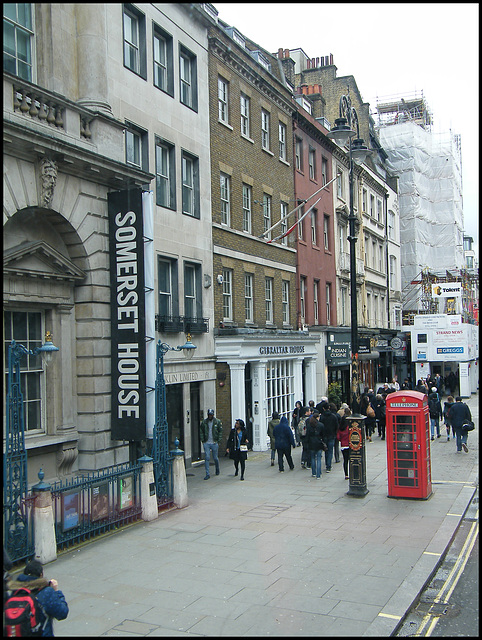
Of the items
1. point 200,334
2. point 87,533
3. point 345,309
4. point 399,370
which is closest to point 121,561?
point 87,533

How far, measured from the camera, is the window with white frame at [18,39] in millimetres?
11961

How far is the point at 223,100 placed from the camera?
21844 mm

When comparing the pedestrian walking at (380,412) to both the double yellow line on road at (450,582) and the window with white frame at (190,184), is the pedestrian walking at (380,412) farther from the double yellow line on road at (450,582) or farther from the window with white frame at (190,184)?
the double yellow line on road at (450,582)

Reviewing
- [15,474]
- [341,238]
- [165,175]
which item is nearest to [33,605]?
[15,474]

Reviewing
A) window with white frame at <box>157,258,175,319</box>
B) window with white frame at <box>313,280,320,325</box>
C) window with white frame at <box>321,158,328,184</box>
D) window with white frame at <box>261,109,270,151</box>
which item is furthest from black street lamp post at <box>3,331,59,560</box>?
window with white frame at <box>321,158,328,184</box>

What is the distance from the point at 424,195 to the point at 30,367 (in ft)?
154

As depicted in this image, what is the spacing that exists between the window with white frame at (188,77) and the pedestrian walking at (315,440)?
33.4ft

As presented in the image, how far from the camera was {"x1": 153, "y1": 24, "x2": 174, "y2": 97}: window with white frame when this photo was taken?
57.5 ft

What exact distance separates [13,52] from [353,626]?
37.7 feet

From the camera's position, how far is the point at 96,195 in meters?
13.5

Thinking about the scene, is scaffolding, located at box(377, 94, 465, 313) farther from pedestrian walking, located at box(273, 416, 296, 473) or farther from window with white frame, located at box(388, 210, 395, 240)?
pedestrian walking, located at box(273, 416, 296, 473)

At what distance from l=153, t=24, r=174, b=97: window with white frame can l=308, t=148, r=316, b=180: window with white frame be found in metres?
13.3

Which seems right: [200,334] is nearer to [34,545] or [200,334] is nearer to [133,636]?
[34,545]

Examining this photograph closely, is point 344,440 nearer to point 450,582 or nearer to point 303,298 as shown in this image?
point 450,582
